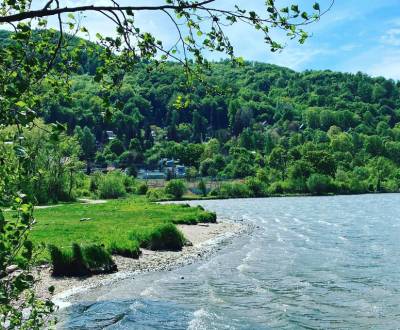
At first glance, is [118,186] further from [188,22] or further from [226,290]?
[188,22]

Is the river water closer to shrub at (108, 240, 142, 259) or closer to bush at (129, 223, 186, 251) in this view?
bush at (129, 223, 186, 251)

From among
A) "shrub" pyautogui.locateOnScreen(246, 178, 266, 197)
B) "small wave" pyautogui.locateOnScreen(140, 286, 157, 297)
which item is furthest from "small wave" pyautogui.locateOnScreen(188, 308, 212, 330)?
"shrub" pyautogui.locateOnScreen(246, 178, 266, 197)

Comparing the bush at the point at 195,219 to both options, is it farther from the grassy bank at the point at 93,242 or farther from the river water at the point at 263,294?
the river water at the point at 263,294

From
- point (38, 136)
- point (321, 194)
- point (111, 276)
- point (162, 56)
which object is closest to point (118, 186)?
point (38, 136)

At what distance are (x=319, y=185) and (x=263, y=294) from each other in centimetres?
16405

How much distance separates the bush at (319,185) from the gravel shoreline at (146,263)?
12808 centimetres

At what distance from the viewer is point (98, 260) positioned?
1280 inches

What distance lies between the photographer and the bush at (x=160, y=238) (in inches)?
1724

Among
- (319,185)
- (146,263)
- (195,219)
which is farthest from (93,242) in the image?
(319,185)

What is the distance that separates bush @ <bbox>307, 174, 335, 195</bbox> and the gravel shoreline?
128 meters

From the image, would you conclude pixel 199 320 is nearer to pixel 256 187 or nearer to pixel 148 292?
pixel 148 292

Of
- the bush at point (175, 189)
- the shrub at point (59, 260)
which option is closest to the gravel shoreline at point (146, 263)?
the shrub at point (59, 260)

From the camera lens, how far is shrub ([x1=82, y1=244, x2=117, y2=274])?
3156cm

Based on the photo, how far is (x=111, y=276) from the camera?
3150 centimetres
